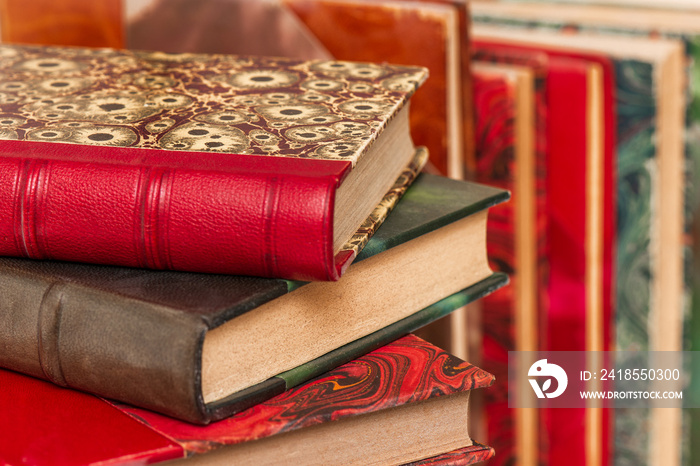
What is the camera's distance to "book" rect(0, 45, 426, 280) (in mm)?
460

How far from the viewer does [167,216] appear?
473mm

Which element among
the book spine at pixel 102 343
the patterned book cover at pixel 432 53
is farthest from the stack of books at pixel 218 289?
the patterned book cover at pixel 432 53

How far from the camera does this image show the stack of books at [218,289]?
45cm

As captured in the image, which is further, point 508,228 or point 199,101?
point 508,228

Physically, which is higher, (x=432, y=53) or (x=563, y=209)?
(x=432, y=53)

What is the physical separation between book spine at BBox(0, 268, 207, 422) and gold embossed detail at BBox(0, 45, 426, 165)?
4.0 inches

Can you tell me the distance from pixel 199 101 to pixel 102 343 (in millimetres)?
214

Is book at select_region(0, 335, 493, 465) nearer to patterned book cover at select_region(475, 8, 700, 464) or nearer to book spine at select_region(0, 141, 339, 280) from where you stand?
book spine at select_region(0, 141, 339, 280)

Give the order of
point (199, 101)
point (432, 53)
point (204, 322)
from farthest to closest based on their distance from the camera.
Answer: point (432, 53)
point (199, 101)
point (204, 322)

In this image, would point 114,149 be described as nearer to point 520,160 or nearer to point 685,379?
point 520,160

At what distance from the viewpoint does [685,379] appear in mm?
868

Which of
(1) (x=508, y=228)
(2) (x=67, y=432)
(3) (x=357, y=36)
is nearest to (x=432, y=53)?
(3) (x=357, y=36)

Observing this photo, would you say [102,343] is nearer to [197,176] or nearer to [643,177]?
[197,176]

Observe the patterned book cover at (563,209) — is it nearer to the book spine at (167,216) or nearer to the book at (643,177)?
the book at (643,177)
